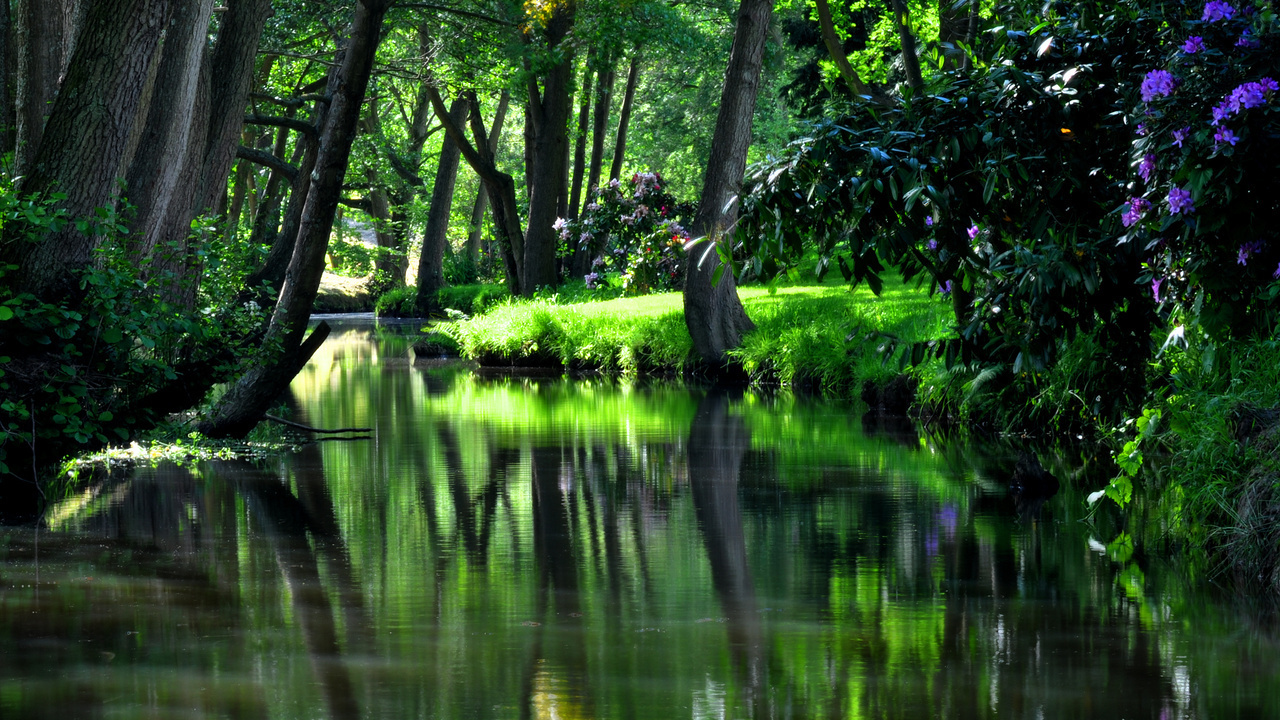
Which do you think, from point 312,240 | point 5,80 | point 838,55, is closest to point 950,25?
point 838,55

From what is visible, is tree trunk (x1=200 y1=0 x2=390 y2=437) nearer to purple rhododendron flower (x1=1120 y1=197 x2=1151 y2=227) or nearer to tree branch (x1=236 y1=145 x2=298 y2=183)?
purple rhododendron flower (x1=1120 y1=197 x2=1151 y2=227)

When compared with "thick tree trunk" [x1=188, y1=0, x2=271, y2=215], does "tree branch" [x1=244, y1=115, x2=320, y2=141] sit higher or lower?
higher

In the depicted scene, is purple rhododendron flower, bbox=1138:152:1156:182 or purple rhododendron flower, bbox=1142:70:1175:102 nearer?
purple rhododendron flower, bbox=1142:70:1175:102

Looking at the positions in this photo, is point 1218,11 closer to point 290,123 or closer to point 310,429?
point 310,429

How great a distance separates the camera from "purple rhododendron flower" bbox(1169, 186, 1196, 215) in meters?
4.84

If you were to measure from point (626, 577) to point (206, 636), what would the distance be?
1.76 meters

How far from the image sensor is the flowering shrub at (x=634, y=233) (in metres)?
22.6

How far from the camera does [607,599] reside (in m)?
5.24

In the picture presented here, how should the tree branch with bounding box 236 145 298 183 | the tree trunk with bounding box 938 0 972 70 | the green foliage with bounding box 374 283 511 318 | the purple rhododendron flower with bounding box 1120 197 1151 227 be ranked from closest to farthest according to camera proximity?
1. the purple rhododendron flower with bounding box 1120 197 1151 227
2. the tree trunk with bounding box 938 0 972 70
3. the tree branch with bounding box 236 145 298 183
4. the green foliage with bounding box 374 283 511 318

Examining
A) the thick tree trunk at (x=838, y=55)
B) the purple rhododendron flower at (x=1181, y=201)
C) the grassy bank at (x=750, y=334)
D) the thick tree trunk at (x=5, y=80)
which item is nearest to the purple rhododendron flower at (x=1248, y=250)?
the purple rhododendron flower at (x=1181, y=201)

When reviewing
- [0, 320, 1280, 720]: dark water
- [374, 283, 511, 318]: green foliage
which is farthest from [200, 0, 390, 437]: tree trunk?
[374, 283, 511, 318]: green foliage

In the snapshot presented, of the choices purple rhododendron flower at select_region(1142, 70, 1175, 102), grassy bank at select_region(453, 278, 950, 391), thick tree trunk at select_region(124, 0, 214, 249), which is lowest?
grassy bank at select_region(453, 278, 950, 391)

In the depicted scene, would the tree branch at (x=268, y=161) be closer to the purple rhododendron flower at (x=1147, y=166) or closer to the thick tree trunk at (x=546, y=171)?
the thick tree trunk at (x=546, y=171)

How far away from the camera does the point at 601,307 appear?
65.4 feet
